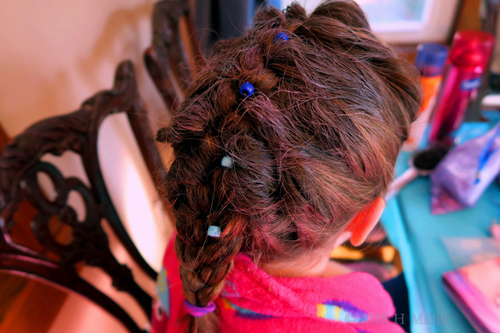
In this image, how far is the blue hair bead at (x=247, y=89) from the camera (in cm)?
29

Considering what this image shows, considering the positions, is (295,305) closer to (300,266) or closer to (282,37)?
(300,266)

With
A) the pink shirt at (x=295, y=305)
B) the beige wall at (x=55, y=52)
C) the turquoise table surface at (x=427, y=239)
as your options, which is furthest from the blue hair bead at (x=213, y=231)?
the beige wall at (x=55, y=52)

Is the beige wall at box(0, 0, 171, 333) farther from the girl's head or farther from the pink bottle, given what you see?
the pink bottle

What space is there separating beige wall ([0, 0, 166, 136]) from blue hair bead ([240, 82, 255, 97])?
0.54m

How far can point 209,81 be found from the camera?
13.1 inches

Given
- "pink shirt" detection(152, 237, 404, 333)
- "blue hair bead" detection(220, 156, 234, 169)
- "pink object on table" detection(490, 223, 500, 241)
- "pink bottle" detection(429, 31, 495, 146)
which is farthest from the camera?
"pink bottle" detection(429, 31, 495, 146)

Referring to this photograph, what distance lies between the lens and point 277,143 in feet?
0.97

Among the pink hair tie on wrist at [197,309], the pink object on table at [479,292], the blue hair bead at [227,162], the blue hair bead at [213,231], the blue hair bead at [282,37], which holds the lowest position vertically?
the pink object on table at [479,292]

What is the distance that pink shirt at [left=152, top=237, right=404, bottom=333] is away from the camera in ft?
1.29

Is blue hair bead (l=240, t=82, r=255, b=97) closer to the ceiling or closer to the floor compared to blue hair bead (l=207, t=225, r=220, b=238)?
closer to the ceiling

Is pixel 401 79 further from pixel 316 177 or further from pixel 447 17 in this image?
pixel 447 17

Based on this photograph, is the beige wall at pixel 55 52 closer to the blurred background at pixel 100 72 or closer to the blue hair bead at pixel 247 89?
the blurred background at pixel 100 72

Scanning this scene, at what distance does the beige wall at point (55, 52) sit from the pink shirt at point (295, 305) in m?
0.57

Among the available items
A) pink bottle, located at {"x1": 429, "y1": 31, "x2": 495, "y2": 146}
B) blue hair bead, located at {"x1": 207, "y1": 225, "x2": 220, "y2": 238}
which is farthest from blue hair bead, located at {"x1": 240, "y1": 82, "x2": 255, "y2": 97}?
pink bottle, located at {"x1": 429, "y1": 31, "x2": 495, "y2": 146}
